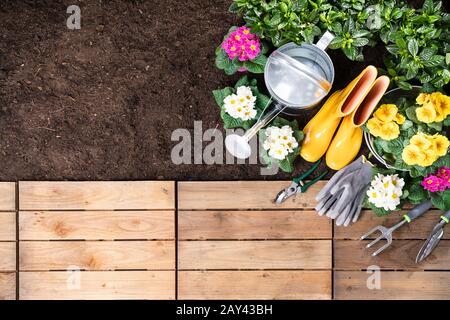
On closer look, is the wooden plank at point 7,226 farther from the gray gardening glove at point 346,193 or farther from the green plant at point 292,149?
the gray gardening glove at point 346,193

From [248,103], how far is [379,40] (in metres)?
0.50

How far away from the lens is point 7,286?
176cm

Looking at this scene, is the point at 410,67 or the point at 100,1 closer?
the point at 410,67

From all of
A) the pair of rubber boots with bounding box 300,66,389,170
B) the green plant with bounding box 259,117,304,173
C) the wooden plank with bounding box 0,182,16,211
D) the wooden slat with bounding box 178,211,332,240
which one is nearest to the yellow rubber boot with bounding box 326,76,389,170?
Result: the pair of rubber boots with bounding box 300,66,389,170

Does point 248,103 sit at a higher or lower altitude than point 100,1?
lower

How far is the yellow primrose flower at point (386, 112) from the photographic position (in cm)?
154

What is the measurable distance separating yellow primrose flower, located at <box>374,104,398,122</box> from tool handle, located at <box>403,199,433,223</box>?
0.33 meters

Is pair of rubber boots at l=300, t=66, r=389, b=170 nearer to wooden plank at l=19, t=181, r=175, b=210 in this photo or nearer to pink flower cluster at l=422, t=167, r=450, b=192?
pink flower cluster at l=422, t=167, r=450, b=192

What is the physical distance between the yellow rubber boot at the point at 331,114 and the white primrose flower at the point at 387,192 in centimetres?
19

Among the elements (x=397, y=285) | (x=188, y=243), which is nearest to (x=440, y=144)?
(x=397, y=285)

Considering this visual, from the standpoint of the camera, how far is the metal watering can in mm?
1610

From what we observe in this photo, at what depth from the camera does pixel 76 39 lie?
5.74 feet

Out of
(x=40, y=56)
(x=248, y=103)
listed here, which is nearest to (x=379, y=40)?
(x=248, y=103)
